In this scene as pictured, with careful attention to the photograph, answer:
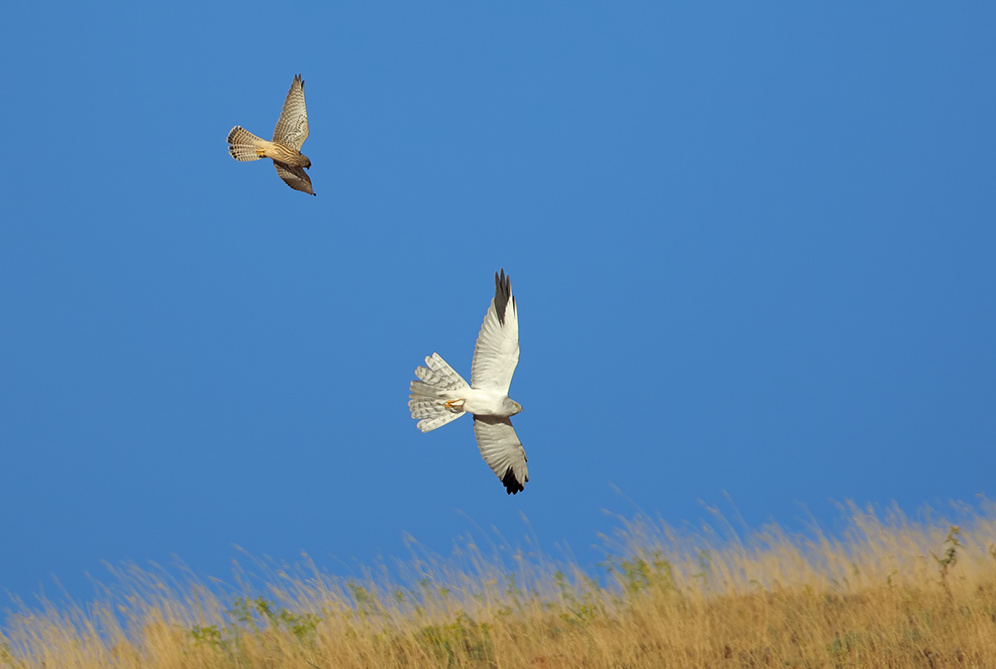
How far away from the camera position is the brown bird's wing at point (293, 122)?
801cm

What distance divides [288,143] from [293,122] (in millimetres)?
170

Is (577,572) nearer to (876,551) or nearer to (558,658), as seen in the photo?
(558,658)

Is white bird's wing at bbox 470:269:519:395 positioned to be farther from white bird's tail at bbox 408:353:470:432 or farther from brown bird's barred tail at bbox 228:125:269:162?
brown bird's barred tail at bbox 228:125:269:162

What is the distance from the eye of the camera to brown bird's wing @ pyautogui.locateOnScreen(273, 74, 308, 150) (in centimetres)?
801

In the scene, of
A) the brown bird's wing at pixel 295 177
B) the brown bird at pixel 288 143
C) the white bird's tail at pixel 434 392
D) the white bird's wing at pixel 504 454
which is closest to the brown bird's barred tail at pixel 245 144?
the brown bird at pixel 288 143

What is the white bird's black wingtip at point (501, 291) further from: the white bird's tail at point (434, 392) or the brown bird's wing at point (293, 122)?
the brown bird's wing at point (293, 122)

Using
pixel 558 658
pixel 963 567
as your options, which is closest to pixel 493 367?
pixel 558 658

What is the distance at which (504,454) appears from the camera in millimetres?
8102

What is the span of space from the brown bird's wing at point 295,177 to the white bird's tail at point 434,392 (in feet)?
5.15

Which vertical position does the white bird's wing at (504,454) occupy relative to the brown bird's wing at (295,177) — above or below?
below

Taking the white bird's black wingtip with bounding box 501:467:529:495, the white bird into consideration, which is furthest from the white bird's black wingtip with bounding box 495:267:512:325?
the white bird's black wingtip with bounding box 501:467:529:495

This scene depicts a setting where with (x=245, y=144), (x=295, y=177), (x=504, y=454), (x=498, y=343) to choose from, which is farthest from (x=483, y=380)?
(x=245, y=144)

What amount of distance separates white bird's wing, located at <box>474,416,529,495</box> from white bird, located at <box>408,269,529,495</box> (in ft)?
0.51

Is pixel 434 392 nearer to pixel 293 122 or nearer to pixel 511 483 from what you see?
pixel 511 483
